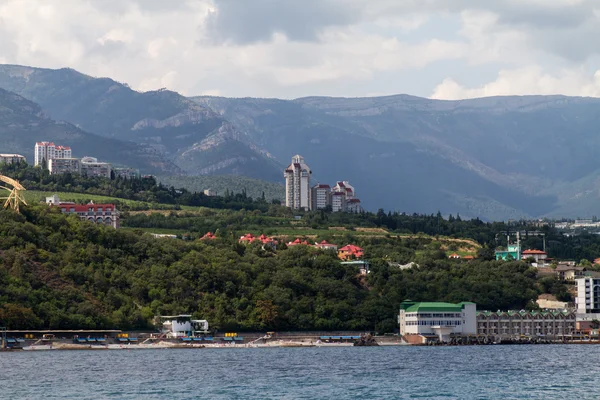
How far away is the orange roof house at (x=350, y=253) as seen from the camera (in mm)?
181750

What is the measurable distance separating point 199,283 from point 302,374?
53349mm

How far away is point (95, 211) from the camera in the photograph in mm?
196250

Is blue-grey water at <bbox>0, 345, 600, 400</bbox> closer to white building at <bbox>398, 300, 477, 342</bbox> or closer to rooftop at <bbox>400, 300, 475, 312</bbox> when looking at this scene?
white building at <bbox>398, 300, 477, 342</bbox>

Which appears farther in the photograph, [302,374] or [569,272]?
[569,272]

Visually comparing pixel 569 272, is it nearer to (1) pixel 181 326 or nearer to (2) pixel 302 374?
(1) pixel 181 326

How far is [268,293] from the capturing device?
14788 centimetres

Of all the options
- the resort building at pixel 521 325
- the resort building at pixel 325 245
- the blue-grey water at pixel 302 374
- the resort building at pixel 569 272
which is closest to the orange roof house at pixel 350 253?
the resort building at pixel 325 245

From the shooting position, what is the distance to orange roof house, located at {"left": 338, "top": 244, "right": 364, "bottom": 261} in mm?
181750

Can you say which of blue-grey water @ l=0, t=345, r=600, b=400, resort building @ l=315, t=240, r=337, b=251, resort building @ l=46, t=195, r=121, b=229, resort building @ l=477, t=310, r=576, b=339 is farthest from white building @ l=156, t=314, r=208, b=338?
resort building @ l=46, t=195, r=121, b=229

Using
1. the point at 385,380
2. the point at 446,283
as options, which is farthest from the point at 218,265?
the point at 385,380

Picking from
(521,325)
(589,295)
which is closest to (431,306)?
(521,325)

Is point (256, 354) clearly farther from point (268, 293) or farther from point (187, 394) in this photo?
point (187, 394)

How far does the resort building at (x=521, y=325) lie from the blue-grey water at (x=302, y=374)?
65.5 feet

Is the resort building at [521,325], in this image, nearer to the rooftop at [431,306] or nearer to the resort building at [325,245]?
the rooftop at [431,306]
